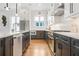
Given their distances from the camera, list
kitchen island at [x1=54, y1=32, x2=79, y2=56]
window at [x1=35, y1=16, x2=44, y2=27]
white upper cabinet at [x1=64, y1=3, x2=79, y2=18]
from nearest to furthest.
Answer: kitchen island at [x1=54, y1=32, x2=79, y2=56] → white upper cabinet at [x1=64, y1=3, x2=79, y2=18] → window at [x1=35, y1=16, x2=44, y2=27]

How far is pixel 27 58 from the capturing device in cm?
136

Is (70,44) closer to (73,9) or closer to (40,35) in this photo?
(73,9)

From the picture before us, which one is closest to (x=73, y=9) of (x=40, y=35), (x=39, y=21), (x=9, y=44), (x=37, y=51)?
(x=9, y=44)

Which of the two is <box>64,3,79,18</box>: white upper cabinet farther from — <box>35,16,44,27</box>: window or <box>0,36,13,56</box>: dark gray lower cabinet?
<box>35,16,44,27</box>: window

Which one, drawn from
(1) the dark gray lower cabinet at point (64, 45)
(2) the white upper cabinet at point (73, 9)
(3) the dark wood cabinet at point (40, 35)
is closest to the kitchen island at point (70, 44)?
(1) the dark gray lower cabinet at point (64, 45)

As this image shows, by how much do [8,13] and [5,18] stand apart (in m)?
0.33

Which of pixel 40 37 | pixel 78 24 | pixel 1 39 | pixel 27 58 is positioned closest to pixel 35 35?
pixel 40 37

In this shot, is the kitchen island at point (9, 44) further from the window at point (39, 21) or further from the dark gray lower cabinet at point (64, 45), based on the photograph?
the window at point (39, 21)

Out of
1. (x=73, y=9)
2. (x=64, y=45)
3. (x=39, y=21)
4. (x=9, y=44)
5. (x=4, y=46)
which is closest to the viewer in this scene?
(x=4, y=46)

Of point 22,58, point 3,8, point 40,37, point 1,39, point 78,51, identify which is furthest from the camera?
point 40,37

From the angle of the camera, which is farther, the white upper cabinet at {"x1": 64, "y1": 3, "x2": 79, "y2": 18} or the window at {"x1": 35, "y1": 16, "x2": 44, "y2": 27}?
the window at {"x1": 35, "y1": 16, "x2": 44, "y2": 27}

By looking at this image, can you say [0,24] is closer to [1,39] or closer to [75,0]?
[1,39]

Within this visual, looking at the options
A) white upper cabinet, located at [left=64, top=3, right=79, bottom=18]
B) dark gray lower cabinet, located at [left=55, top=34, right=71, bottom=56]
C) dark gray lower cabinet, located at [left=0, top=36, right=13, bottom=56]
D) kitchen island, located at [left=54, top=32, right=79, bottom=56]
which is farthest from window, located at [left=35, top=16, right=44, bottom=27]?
dark gray lower cabinet, located at [left=0, top=36, right=13, bottom=56]

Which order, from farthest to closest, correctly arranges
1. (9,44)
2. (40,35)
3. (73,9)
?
1. (40,35)
2. (73,9)
3. (9,44)
